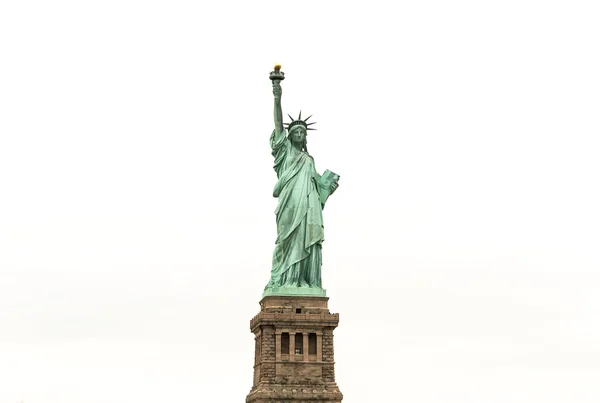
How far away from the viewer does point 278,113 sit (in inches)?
3750

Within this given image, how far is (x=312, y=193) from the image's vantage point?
9469 centimetres

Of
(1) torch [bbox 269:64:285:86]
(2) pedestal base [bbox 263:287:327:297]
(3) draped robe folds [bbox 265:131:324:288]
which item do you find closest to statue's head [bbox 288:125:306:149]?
(3) draped robe folds [bbox 265:131:324:288]

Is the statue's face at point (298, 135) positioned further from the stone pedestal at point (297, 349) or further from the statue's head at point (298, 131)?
the stone pedestal at point (297, 349)

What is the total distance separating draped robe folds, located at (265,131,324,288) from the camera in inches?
3691

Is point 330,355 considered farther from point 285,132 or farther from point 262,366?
point 285,132

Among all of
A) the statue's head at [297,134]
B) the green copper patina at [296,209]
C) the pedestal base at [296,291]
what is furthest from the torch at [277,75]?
the pedestal base at [296,291]

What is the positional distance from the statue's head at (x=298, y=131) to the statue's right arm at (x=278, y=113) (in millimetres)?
443

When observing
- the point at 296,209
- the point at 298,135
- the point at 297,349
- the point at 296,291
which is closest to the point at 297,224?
the point at 296,209

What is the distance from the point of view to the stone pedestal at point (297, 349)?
91.9 m

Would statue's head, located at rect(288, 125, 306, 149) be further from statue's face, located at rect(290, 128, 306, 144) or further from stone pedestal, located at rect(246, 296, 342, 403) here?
stone pedestal, located at rect(246, 296, 342, 403)

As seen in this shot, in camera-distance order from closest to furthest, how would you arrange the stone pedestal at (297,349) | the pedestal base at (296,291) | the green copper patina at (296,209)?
1. the stone pedestal at (297,349)
2. the pedestal base at (296,291)
3. the green copper patina at (296,209)

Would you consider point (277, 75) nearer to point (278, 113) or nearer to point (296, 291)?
point (278, 113)

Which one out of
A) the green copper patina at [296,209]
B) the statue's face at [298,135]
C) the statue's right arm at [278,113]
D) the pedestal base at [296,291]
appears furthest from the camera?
the statue's right arm at [278,113]

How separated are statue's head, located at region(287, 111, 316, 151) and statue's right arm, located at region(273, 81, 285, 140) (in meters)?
0.44
